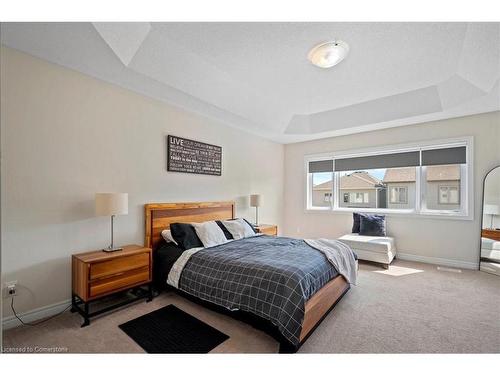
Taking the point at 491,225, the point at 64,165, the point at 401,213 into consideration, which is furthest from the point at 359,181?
the point at 64,165

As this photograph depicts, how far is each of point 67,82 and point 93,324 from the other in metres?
2.40

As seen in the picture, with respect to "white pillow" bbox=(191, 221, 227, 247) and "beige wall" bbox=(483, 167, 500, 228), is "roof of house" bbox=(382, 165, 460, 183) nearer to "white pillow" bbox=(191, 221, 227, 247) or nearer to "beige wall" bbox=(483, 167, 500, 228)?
"beige wall" bbox=(483, 167, 500, 228)

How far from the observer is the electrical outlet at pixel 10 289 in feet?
6.86

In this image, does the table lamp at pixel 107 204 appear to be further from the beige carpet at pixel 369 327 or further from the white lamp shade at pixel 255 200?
the white lamp shade at pixel 255 200

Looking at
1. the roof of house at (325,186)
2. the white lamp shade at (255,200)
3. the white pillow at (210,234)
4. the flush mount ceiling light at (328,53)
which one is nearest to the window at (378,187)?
the roof of house at (325,186)

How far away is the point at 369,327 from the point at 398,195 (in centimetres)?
317

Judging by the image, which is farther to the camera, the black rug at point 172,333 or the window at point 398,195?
the window at point 398,195

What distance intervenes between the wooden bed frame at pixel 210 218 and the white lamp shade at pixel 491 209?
2734mm

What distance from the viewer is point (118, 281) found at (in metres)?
2.38

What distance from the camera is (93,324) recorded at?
2.17 meters

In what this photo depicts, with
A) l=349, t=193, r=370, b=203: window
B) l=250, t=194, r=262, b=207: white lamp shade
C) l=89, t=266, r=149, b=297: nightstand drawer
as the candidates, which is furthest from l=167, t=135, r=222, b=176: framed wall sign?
l=349, t=193, r=370, b=203: window

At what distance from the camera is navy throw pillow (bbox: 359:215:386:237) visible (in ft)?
14.4
